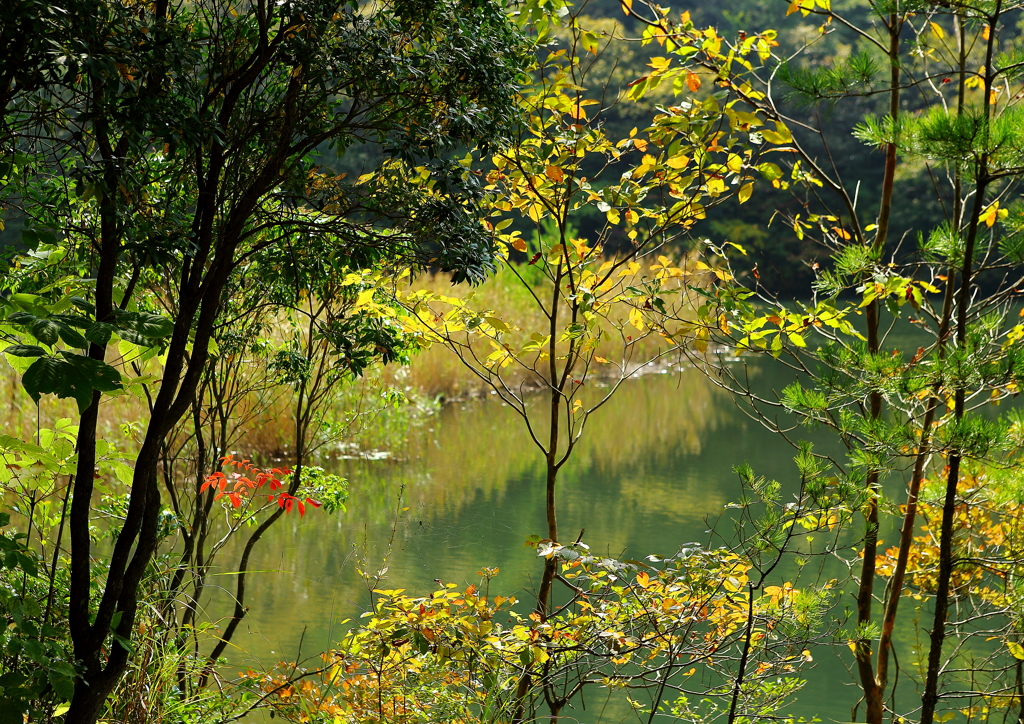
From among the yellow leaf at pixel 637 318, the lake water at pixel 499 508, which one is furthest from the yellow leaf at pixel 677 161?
the lake water at pixel 499 508

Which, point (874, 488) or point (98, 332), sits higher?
point (98, 332)

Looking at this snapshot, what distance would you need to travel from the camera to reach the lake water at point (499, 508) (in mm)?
3309

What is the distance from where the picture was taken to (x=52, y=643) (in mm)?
1365

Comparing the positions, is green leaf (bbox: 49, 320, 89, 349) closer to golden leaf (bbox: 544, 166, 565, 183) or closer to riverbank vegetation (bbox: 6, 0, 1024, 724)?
riverbank vegetation (bbox: 6, 0, 1024, 724)

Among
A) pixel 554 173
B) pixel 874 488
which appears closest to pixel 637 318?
pixel 554 173

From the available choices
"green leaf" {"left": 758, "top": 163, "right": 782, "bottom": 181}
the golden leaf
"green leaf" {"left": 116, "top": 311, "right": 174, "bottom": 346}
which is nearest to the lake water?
"green leaf" {"left": 758, "top": 163, "right": 782, "bottom": 181}

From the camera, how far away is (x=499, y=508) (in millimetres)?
4566

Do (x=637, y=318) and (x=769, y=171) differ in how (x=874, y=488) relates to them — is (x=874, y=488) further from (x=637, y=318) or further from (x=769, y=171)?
(x=769, y=171)

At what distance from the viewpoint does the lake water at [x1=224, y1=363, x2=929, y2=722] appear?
130 inches

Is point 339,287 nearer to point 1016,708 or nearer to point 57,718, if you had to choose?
point 57,718

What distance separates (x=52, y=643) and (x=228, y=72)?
3.29ft

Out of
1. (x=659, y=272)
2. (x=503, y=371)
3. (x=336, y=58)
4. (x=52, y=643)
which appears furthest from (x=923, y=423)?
(x=503, y=371)

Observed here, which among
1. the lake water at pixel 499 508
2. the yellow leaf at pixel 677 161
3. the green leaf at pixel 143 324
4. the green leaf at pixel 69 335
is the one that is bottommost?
the lake water at pixel 499 508

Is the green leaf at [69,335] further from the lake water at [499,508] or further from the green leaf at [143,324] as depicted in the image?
the lake water at [499,508]
